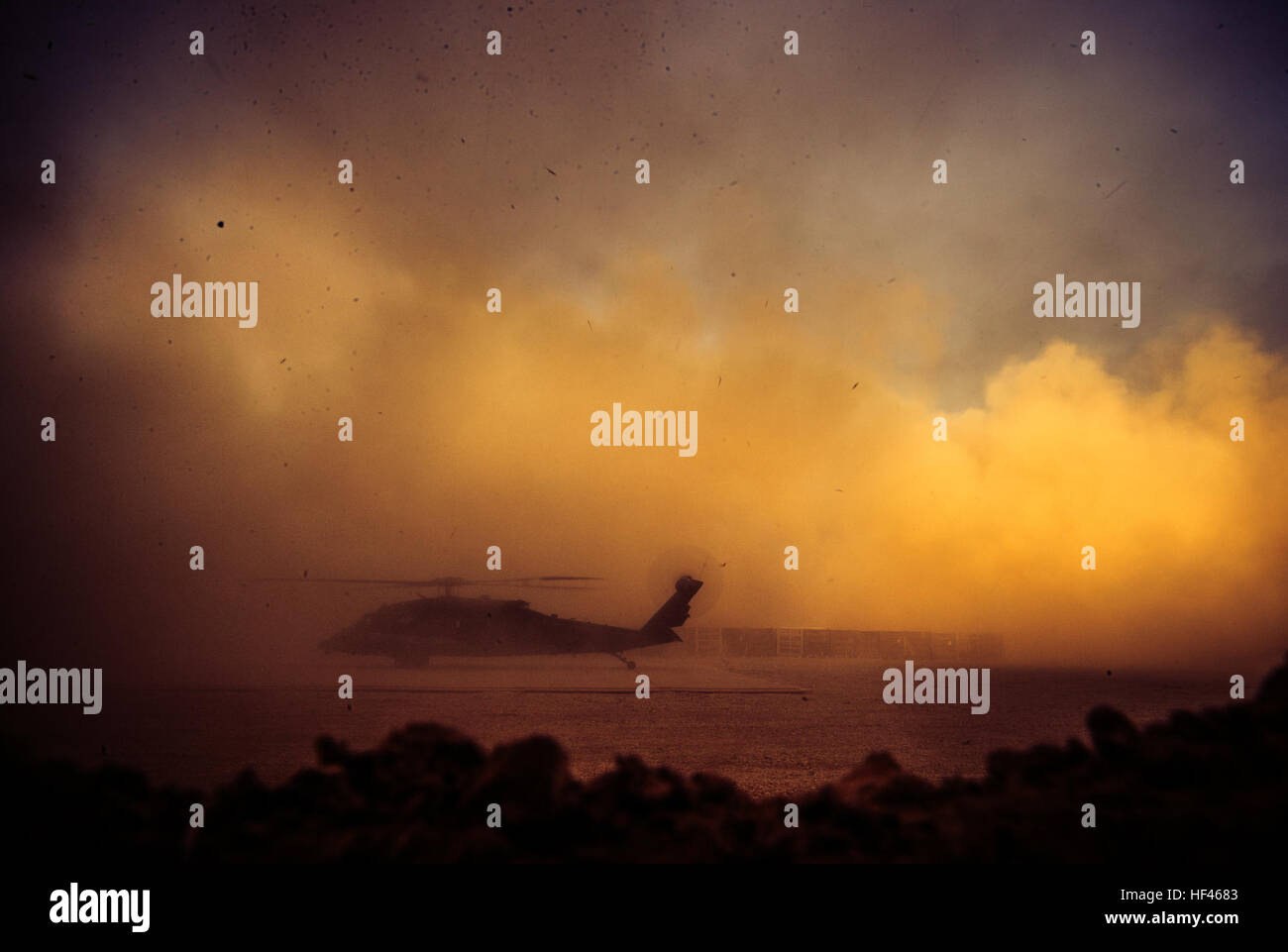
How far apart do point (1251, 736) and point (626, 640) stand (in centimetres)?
1908

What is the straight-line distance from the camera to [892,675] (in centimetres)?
781
